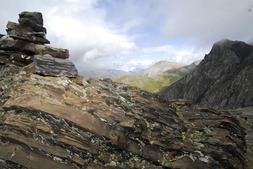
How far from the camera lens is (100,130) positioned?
1688 cm

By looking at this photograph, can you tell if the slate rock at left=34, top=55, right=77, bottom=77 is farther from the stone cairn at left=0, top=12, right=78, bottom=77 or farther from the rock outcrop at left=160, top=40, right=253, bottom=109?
the rock outcrop at left=160, top=40, right=253, bottom=109

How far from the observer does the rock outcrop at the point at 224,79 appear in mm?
118875

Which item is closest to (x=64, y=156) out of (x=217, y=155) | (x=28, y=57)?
(x=217, y=155)

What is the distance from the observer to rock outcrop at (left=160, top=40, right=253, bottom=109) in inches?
4680

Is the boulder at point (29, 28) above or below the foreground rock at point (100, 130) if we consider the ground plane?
above

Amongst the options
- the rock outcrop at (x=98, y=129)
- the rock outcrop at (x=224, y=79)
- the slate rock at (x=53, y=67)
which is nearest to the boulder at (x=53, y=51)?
the slate rock at (x=53, y=67)

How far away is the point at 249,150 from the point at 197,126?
11793mm

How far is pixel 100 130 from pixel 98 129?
27 cm

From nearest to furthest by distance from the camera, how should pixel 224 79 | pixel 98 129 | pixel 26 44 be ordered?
pixel 98 129
pixel 26 44
pixel 224 79

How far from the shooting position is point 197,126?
76.0ft

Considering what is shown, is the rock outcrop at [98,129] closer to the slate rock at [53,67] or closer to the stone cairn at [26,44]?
the slate rock at [53,67]

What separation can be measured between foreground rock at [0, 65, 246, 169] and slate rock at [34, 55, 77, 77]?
1.76 m

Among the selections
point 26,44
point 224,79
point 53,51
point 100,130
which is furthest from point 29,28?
point 224,79

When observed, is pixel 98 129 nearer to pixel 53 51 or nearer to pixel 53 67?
pixel 53 67
